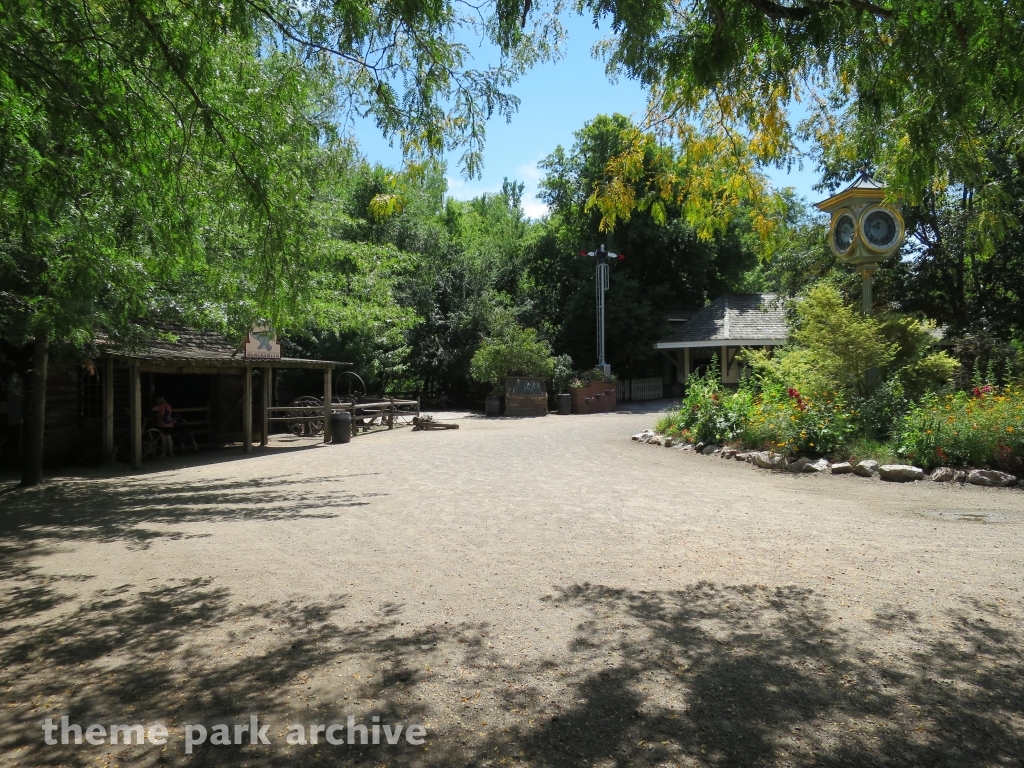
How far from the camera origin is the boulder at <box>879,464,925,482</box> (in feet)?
36.4

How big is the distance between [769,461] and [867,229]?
594cm

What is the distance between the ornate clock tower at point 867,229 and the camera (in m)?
15.3

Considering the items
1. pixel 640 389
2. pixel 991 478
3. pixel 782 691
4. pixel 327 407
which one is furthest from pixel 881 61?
pixel 640 389

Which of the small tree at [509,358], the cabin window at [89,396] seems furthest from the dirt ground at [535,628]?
the small tree at [509,358]

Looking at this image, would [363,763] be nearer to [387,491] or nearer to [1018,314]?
[387,491]

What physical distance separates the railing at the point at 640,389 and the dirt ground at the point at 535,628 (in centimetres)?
2434

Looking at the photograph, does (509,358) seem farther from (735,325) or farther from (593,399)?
(735,325)

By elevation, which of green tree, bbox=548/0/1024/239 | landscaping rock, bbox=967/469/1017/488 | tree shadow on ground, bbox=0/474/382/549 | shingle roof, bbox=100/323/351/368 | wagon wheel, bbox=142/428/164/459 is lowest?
tree shadow on ground, bbox=0/474/382/549

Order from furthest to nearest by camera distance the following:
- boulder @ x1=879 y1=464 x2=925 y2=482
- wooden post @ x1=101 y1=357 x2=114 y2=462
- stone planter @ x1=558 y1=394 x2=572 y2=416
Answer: stone planter @ x1=558 y1=394 x2=572 y2=416
wooden post @ x1=101 y1=357 x2=114 y2=462
boulder @ x1=879 y1=464 x2=925 y2=482

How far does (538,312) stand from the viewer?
3778 centimetres

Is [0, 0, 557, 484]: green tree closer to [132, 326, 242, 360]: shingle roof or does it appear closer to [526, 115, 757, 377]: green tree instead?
[132, 326, 242, 360]: shingle roof

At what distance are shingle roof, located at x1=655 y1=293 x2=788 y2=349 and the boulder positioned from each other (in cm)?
1915

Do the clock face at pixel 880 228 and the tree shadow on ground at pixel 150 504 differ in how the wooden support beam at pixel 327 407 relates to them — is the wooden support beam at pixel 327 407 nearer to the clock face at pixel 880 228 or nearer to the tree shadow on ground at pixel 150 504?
the tree shadow on ground at pixel 150 504

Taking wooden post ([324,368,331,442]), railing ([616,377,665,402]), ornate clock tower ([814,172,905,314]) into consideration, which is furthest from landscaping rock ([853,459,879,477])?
railing ([616,377,665,402])
